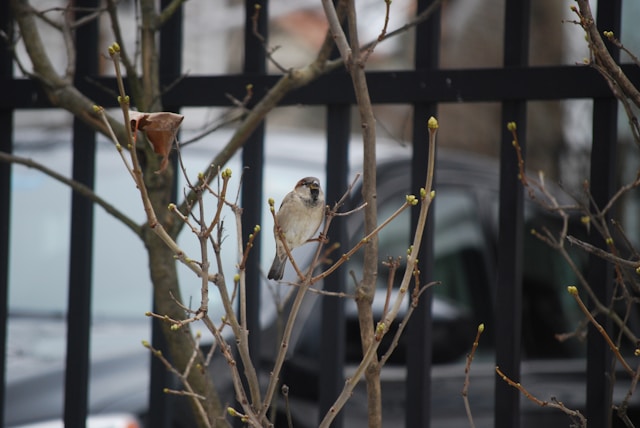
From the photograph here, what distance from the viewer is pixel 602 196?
198cm

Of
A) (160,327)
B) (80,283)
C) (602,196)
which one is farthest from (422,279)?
(80,283)

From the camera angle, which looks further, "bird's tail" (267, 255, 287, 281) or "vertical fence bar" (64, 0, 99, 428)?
"vertical fence bar" (64, 0, 99, 428)

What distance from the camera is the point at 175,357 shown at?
2039 millimetres

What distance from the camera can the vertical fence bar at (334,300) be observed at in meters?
2.20

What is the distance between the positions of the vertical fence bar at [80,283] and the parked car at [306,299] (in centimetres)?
48

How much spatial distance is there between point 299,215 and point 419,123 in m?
0.38

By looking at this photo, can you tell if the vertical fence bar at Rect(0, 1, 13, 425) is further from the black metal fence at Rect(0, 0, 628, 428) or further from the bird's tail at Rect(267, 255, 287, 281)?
the bird's tail at Rect(267, 255, 287, 281)

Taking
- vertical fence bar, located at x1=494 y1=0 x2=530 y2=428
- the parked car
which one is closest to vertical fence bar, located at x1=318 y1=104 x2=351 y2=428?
vertical fence bar, located at x1=494 y1=0 x2=530 y2=428

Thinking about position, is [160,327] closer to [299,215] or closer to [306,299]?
[299,215]

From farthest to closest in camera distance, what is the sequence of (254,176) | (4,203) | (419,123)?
1. (4,203)
2. (254,176)
3. (419,123)

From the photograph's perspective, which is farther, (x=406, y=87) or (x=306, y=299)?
(x=306, y=299)

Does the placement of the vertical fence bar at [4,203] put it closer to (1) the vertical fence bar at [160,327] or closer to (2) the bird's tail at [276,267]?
(1) the vertical fence bar at [160,327]

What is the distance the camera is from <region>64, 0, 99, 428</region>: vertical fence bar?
2389 millimetres

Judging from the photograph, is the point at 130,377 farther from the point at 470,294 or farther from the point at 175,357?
the point at 470,294
